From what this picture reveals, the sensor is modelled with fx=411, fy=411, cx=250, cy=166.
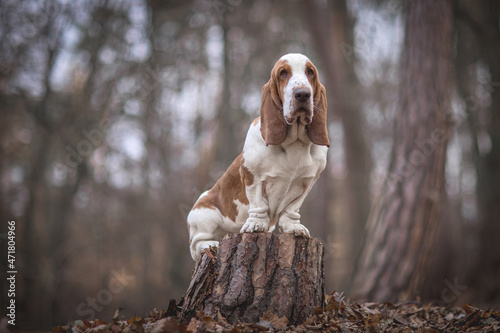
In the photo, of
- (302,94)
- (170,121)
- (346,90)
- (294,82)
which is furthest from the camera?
(170,121)

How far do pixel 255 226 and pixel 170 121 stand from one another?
11.6 m

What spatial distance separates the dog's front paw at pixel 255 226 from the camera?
3.98 metres

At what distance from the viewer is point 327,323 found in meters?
3.75

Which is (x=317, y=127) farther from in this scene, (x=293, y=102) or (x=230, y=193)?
(x=230, y=193)

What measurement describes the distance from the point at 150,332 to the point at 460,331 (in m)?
2.72

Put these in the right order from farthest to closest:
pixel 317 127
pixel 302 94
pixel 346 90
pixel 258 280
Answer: pixel 346 90, pixel 317 127, pixel 258 280, pixel 302 94

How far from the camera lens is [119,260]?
17.6 m

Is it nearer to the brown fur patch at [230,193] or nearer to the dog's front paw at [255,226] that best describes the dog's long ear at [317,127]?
the brown fur patch at [230,193]

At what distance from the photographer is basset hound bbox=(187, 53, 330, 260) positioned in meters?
3.79

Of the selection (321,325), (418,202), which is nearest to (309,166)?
(321,325)

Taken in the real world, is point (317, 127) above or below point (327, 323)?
above

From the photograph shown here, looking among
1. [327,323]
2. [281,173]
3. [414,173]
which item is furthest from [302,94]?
[414,173]

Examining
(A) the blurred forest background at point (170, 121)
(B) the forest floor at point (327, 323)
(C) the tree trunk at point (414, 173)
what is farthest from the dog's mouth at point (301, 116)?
(A) the blurred forest background at point (170, 121)

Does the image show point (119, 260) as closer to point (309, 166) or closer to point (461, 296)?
point (461, 296)
